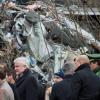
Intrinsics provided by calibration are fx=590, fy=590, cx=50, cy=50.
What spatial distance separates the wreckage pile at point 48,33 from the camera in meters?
15.2

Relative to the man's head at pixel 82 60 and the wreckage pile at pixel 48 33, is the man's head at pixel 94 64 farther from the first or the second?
the wreckage pile at pixel 48 33

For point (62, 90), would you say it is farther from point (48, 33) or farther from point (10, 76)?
point (48, 33)

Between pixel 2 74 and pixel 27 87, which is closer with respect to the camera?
pixel 2 74

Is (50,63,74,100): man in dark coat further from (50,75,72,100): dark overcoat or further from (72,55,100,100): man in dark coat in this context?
(72,55,100,100): man in dark coat

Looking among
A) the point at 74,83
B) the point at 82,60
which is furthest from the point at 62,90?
the point at 82,60

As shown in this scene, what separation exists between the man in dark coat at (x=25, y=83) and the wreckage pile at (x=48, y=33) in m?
4.32

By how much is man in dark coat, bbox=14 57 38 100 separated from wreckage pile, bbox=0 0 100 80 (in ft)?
14.2

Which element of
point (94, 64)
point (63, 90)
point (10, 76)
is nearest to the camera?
point (63, 90)

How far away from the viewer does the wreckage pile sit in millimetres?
15188

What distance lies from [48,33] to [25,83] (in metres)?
6.63

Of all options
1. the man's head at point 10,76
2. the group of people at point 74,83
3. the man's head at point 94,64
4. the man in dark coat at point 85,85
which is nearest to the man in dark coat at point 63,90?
the group of people at point 74,83

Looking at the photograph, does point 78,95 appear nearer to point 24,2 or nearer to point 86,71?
point 86,71

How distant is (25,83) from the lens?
10258mm

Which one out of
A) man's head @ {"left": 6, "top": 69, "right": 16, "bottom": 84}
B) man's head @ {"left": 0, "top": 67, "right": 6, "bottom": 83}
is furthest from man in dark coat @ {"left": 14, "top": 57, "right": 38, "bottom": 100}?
man's head @ {"left": 0, "top": 67, "right": 6, "bottom": 83}
